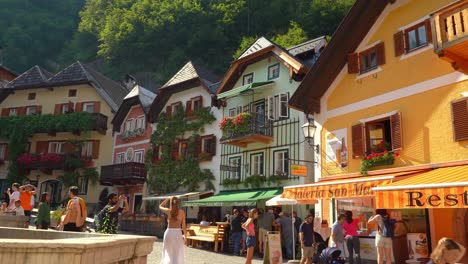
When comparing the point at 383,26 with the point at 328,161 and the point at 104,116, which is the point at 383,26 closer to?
the point at 328,161

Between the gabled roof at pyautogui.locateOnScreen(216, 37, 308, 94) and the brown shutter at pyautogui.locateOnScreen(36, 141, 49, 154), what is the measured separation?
1707 centimetres

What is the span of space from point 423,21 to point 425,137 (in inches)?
153

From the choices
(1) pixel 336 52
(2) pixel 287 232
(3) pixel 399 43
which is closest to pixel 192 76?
(1) pixel 336 52

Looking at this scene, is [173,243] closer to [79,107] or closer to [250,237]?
[250,237]

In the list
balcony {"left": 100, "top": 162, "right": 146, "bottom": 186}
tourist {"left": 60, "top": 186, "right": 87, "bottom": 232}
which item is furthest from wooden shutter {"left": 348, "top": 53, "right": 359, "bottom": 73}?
balcony {"left": 100, "top": 162, "right": 146, "bottom": 186}

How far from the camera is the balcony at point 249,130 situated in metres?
21.9

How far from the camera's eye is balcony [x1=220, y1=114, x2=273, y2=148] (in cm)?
2187

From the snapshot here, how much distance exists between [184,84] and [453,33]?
62.9ft

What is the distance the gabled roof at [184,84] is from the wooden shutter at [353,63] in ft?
37.0

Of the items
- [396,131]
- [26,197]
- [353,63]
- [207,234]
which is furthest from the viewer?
[207,234]

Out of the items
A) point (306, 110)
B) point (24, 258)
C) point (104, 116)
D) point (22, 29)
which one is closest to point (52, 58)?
point (22, 29)

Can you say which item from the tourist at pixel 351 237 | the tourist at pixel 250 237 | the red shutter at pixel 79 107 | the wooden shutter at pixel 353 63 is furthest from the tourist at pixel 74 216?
the red shutter at pixel 79 107

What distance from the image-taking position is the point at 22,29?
50.8 metres

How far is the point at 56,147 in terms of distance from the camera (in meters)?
34.2
